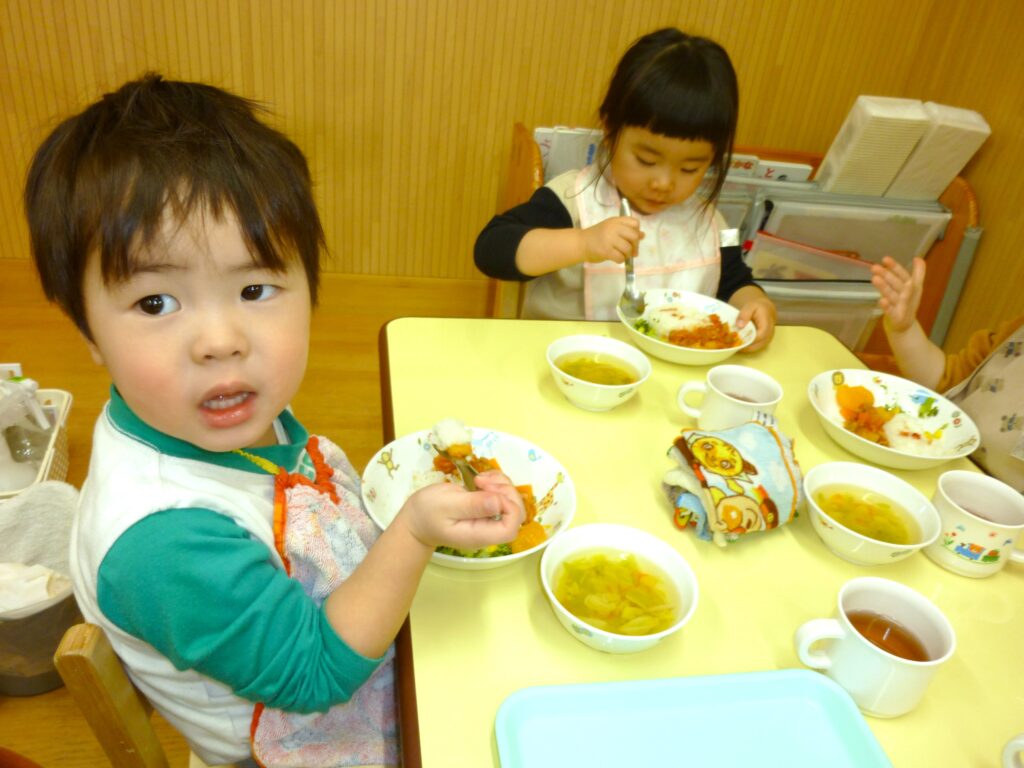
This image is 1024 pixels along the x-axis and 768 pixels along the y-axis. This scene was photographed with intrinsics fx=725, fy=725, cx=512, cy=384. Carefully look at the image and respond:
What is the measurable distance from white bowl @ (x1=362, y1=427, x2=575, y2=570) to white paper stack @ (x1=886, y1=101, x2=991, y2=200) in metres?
2.25

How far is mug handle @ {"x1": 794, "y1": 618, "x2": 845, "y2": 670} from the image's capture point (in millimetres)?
723

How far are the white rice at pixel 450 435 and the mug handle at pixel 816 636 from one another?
0.44 metres

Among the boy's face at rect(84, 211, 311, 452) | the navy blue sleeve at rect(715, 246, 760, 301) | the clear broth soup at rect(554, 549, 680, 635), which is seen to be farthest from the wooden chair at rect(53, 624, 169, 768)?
the navy blue sleeve at rect(715, 246, 760, 301)

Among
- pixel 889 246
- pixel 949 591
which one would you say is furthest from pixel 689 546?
pixel 889 246

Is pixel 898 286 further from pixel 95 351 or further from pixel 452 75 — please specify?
pixel 452 75

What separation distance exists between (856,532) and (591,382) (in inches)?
17.0

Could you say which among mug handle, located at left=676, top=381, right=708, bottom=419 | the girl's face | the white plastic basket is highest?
the girl's face

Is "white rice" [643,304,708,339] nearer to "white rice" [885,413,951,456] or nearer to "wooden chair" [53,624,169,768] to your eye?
"white rice" [885,413,951,456]

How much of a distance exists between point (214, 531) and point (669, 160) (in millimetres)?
1203

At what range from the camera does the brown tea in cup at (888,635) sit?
0.76 meters

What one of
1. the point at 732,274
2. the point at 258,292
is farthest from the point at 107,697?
the point at 732,274

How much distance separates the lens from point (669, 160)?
60.1 inches

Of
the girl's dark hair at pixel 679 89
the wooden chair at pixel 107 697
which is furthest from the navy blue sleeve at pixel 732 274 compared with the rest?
the wooden chair at pixel 107 697

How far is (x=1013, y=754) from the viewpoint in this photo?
2.14 ft
